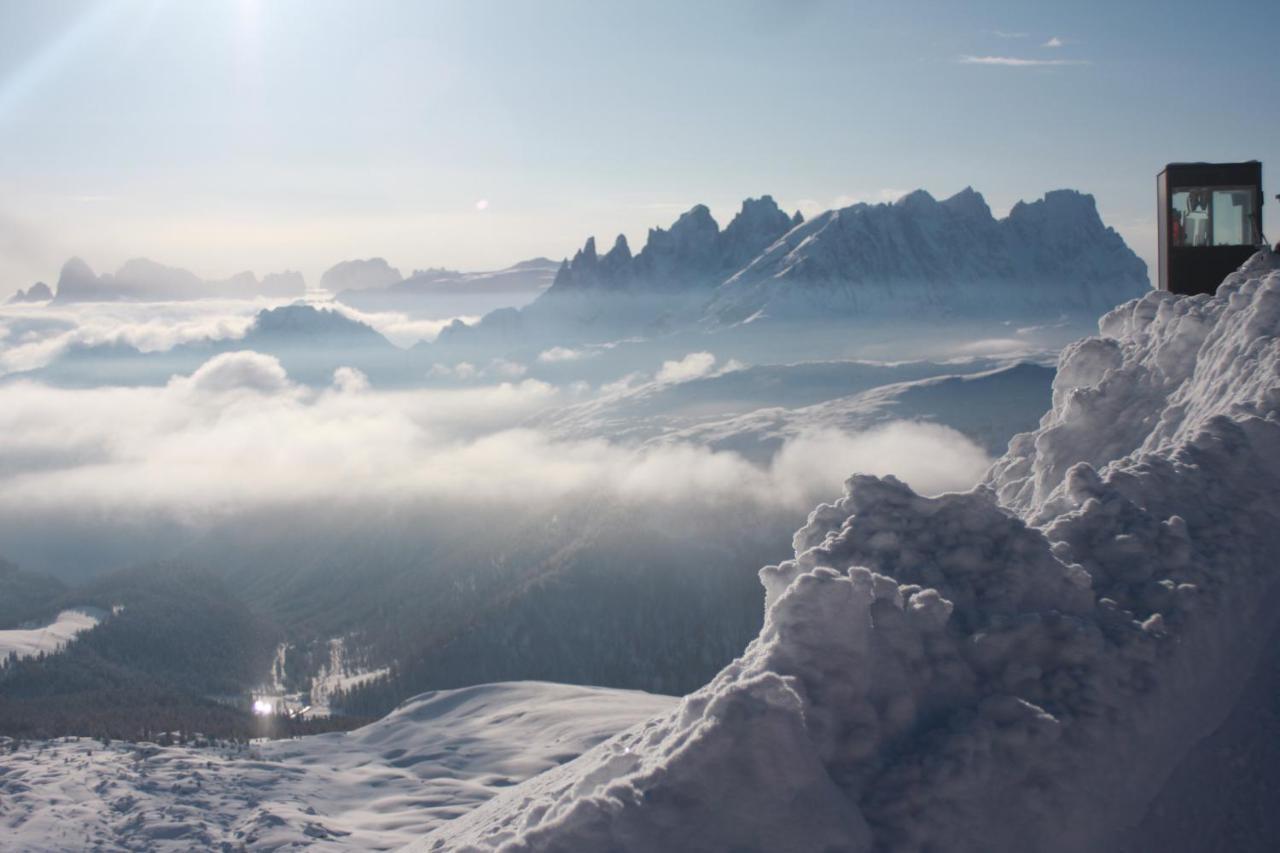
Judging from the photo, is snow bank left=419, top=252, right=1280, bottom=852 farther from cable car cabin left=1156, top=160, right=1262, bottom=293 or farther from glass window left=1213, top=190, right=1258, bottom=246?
glass window left=1213, top=190, right=1258, bottom=246

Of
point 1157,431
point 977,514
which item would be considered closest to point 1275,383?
point 1157,431

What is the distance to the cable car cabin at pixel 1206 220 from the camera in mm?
31609

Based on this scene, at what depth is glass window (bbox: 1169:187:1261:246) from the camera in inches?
1248

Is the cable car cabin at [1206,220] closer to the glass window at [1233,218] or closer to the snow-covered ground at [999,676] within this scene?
the glass window at [1233,218]

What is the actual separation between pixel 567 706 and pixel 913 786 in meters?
75.1

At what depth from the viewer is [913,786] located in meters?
14.2

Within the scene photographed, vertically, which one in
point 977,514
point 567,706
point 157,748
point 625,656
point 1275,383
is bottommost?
point 625,656

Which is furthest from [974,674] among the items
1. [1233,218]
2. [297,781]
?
[297,781]

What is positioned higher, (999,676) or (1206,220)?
(1206,220)

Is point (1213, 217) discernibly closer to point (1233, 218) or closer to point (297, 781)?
point (1233, 218)

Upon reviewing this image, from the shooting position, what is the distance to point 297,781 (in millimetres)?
65000

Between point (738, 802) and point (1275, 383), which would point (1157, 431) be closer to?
point (1275, 383)

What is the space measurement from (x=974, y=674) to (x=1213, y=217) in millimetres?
22544

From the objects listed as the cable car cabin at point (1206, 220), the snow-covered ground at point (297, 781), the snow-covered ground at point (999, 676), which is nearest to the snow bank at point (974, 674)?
the snow-covered ground at point (999, 676)
